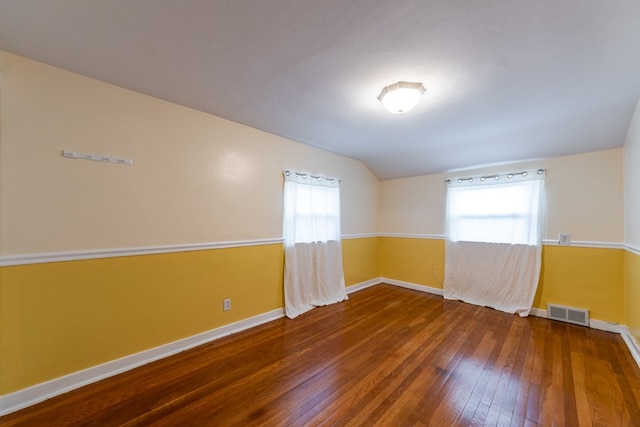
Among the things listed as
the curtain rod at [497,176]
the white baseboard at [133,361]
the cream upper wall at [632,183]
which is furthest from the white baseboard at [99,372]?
the cream upper wall at [632,183]

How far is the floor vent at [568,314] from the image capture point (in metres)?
2.85

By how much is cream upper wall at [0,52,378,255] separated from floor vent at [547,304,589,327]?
359 cm

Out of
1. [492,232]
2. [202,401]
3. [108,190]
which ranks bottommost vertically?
[202,401]

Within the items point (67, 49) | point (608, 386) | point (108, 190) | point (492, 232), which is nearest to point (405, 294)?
point (492, 232)

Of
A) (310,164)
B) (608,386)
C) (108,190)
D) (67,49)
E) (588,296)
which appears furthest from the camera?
(310,164)

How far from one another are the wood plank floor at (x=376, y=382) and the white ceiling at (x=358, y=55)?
2.28 m

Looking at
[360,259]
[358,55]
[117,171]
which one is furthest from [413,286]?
[117,171]

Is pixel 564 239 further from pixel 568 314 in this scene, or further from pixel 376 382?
pixel 376 382

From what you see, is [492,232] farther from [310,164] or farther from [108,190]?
[108,190]

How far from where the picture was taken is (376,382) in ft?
6.13

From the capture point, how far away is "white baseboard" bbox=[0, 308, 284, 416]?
1593 mm

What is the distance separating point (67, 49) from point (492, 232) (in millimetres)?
4746

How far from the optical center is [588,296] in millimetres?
2875

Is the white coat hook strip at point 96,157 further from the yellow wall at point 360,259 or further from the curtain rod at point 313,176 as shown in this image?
the yellow wall at point 360,259
